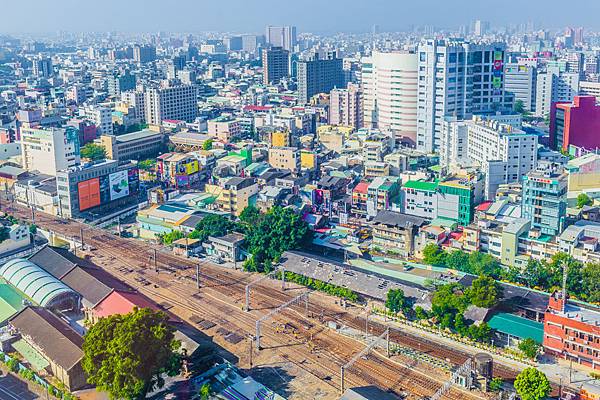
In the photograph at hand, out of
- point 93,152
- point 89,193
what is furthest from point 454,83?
point 89,193

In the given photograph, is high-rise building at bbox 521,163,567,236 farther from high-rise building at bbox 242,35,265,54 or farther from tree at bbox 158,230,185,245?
high-rise building at bbox 242,35,265,54

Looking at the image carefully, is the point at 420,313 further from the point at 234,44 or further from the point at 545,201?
the point at 234,44

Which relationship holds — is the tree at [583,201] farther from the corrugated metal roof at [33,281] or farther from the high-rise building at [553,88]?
the high-rise building at [553,88]

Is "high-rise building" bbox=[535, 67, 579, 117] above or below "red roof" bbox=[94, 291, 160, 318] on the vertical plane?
above

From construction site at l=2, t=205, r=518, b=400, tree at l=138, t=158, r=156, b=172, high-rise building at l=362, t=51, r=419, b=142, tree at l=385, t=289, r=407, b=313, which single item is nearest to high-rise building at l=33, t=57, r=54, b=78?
tree at l=138, t=158, r=156, b=172

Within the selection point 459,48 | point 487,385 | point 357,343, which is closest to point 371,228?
point 357,343
